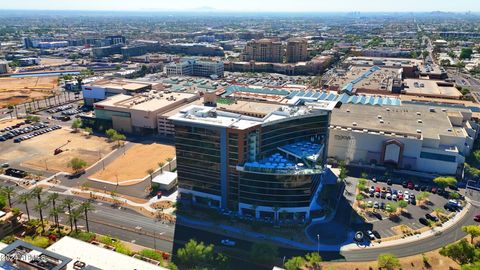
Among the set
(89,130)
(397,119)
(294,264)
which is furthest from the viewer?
(89,130)

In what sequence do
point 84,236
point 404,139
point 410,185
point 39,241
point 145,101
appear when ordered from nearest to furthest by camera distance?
point 39,241
point 84,236
point 410,185
point 404,139
point 145,101

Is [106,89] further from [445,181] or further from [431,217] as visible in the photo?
[431,217]

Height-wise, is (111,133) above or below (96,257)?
below

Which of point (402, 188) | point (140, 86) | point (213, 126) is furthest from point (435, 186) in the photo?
point (140, 86)

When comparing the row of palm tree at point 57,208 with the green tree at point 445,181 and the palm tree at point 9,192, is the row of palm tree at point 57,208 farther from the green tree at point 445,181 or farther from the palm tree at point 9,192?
the green tree at point 445,181

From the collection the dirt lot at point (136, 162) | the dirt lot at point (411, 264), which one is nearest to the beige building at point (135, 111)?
the dirt lot at point (136, 162)

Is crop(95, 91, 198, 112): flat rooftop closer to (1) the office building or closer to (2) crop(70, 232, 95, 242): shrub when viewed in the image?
(1) the office building

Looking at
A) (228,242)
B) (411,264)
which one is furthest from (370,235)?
(228,242)

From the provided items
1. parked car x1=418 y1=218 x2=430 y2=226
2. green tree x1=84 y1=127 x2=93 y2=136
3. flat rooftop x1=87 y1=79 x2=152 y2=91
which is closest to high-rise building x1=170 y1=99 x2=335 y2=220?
parked car x1=418 y1=218 x2=430 y2=226

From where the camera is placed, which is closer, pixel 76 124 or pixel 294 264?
pixel 294 264
